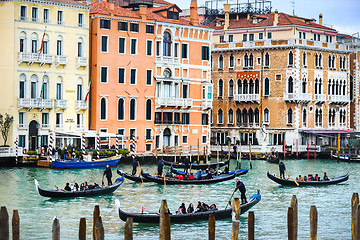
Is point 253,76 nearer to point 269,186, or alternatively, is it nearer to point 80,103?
point 80,103

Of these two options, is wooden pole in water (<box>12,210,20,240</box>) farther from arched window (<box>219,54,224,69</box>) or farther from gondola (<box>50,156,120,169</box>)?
arched window (<box>219,54,224,69</box>)

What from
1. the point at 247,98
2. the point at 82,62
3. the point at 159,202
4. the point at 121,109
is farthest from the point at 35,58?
the point at 247,98

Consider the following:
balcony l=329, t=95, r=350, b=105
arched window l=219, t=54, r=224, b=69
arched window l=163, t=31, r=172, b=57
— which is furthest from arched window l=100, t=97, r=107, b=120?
balcony l=329, t=95, r=350, b=105

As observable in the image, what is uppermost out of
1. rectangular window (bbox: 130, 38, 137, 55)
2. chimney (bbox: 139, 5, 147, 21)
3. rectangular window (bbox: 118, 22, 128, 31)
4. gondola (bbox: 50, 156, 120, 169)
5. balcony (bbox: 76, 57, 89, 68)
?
chimney (bbox: 139, 5, 147, 21)

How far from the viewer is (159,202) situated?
30.1m

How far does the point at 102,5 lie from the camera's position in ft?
158

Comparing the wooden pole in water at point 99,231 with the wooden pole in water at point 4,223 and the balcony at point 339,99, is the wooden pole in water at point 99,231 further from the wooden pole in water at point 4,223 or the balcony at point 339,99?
the balcony at point 339,99

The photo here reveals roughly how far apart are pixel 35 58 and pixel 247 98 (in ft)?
65.5

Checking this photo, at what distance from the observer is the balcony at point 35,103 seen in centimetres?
4356

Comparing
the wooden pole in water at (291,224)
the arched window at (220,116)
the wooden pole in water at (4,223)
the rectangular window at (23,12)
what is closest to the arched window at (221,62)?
the arched window at (220,116)

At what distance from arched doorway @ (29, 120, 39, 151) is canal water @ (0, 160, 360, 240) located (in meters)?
3.99

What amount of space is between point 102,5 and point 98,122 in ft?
22.7

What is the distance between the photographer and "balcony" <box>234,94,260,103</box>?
59281mm

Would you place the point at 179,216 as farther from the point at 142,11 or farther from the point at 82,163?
the point at 142,11
